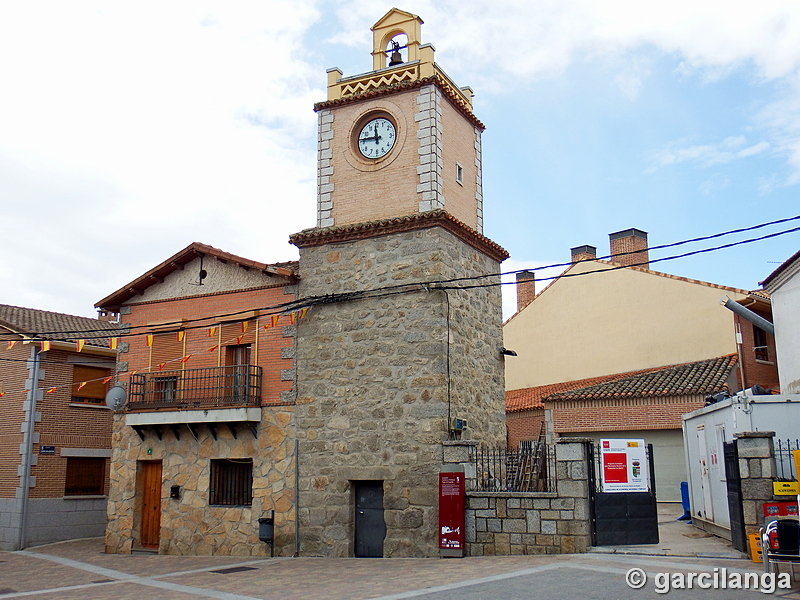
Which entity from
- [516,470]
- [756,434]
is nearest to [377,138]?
[516,470]

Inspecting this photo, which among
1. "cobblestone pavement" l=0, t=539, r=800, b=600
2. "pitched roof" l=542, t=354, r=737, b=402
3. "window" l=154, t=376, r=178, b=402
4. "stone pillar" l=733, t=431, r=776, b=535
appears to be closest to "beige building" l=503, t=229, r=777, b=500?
"pitched roof" l=542, t=354, r=737, b=402

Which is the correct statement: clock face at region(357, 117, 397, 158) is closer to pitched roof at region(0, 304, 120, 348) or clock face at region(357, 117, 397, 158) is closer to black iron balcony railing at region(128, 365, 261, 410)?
black iron balcony railing at region(128, 365, 261, 410)

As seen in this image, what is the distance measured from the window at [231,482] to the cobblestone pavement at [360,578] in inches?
49.4

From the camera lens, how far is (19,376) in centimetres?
2119

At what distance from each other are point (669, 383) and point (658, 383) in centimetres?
42

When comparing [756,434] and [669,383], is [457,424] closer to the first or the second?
[756,434]

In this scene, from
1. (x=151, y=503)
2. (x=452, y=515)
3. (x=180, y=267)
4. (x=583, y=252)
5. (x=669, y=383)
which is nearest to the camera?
(x=452, y=515)

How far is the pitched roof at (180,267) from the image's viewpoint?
55.2 feet

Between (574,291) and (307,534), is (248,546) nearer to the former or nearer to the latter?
(307,534)

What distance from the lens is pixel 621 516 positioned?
42.7 ft

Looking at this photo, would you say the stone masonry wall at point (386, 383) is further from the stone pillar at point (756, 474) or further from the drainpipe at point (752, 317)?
the drainpipe at point (752, 317)

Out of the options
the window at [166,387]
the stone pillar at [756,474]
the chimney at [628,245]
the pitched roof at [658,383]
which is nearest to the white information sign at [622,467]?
the stone pillar at [756,474]

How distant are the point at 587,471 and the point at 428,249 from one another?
524 centimetres

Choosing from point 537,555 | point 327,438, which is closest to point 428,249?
point 327,438
